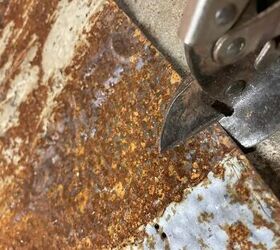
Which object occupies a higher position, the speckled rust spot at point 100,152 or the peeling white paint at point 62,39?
the peeling white paint at point 62,39

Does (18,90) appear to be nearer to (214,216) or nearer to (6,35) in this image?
(6,35)

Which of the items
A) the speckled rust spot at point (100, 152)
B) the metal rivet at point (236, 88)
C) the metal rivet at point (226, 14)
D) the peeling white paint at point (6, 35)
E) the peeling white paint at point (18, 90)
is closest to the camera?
the metal rivet at point (226, 14)

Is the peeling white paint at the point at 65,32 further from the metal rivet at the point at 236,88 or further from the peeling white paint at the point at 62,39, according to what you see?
the metal rivet at the point at 236,88

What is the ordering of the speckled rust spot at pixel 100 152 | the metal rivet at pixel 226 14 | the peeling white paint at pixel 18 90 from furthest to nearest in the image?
the peeling white paint at pixel 18 90 < the speckled rust spot at pixel 100 152 < the metal rivet at pixel 226 14

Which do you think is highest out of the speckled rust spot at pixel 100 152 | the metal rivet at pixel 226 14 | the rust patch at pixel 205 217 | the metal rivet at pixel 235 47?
the speckled rust spot at pixel 100 152

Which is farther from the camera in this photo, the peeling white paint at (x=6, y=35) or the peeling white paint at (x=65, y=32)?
the peeling white paint at (x=6, y=35)

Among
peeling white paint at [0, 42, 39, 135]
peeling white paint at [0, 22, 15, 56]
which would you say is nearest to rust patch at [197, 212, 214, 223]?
peeling white paint at [0, 42, 39, 135]

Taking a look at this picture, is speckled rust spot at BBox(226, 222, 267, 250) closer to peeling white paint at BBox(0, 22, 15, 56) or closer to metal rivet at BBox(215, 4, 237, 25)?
metal rivet at BBox(215, 4, 237, 25)

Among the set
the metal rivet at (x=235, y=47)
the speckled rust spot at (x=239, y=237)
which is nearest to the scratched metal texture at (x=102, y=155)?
the speckled rust spot at (x=239, y=237)

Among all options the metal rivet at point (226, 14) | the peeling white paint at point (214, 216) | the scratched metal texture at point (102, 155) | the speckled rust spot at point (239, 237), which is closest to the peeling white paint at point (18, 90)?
the scratched metal texture at point (102, 155)
